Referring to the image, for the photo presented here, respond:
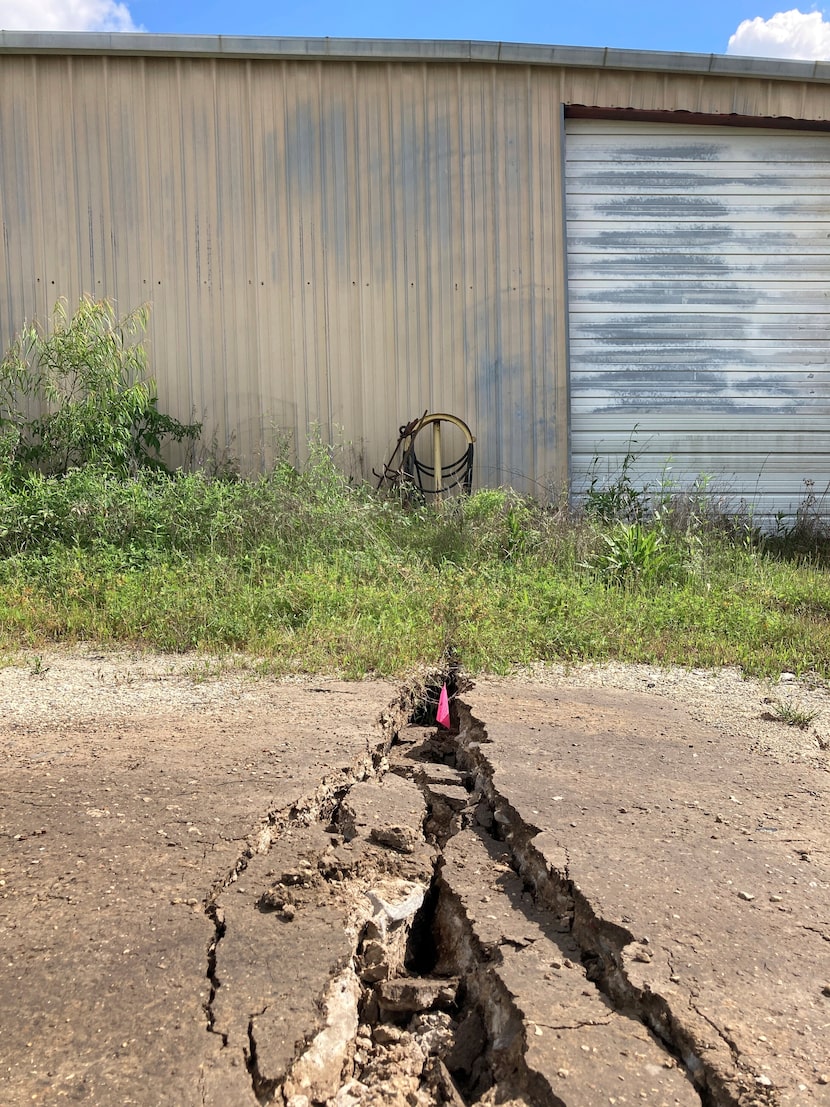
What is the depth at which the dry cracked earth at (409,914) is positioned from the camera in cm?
151

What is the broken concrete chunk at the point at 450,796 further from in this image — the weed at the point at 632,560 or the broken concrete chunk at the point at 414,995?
the weed at the point at 632,560

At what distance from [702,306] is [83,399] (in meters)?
5.74

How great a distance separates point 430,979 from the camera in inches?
74.7

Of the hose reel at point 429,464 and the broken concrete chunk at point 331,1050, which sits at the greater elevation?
the hose reel at point 429,464

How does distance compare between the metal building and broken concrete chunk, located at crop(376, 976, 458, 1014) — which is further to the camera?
the metal building

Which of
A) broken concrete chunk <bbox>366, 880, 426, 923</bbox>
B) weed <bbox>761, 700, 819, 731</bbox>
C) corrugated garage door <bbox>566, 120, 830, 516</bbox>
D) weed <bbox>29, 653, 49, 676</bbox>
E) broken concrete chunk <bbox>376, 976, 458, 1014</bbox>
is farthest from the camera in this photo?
corrugated garage door <bbox>566, 120, 830, 516</bbox>

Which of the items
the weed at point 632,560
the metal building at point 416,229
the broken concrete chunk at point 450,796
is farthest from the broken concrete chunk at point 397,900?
the metal building at point 416,229

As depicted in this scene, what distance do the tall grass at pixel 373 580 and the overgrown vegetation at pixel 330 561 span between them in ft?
0.05

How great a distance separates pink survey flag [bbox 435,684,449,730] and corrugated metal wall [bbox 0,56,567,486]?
4283 mm

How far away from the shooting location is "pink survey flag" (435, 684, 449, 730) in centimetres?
360

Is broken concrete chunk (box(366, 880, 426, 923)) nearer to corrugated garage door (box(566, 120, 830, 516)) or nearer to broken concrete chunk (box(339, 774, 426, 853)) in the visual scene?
broken concrete chunk (box(339, 774, 426, 853))

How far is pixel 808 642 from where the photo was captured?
4.63m

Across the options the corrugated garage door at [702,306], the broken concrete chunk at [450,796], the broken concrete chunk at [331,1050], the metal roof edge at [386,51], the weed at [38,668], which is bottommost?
the broken concrete chunk at [331,1050]

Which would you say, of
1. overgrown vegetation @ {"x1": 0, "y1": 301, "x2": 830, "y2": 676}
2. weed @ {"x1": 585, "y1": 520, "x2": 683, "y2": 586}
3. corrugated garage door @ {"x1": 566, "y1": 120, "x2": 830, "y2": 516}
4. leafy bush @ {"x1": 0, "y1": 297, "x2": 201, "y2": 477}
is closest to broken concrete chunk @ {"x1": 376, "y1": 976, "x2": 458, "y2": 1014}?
overgrown vegetation @ {"x1": 0, "y1": 301, "x2": 830, "y2": 676}
